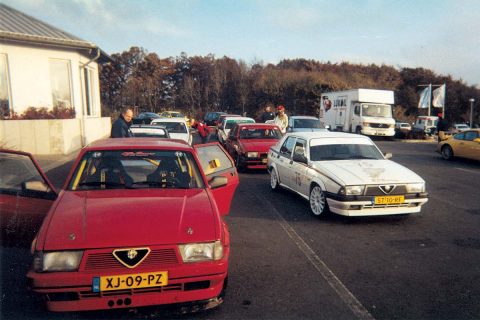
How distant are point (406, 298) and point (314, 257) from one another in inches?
52.2

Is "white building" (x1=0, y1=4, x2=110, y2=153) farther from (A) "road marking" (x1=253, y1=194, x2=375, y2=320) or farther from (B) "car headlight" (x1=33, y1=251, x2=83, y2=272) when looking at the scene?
(B) "car headlight" (x1=33, y1=251, x2=83, y2=272)

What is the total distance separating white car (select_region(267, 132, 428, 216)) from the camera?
20.1ft

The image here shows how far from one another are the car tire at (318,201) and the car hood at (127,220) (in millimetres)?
3164

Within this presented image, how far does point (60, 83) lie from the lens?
1667 cm

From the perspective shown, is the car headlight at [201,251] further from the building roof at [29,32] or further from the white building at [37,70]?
the building roof at [29,32]

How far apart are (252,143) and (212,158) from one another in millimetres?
6020

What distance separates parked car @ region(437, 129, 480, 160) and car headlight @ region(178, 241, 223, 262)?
13.6 meters

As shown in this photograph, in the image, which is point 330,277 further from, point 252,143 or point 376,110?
point 376,110

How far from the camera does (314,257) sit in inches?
194

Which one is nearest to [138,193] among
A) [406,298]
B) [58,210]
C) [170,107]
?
[58,210]

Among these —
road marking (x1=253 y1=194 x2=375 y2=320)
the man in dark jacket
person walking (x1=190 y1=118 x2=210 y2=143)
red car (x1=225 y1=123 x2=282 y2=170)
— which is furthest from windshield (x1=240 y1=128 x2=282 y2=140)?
road marking (x1=253 y1=194 x2=375 y2=320)

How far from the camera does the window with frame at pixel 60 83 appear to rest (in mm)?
16312

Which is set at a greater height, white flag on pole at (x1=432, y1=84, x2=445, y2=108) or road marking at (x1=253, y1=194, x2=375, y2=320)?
white flag on pole at (x1=432, y1=84, x2=445, y2=108)

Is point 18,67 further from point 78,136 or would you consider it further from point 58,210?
point 58,210
